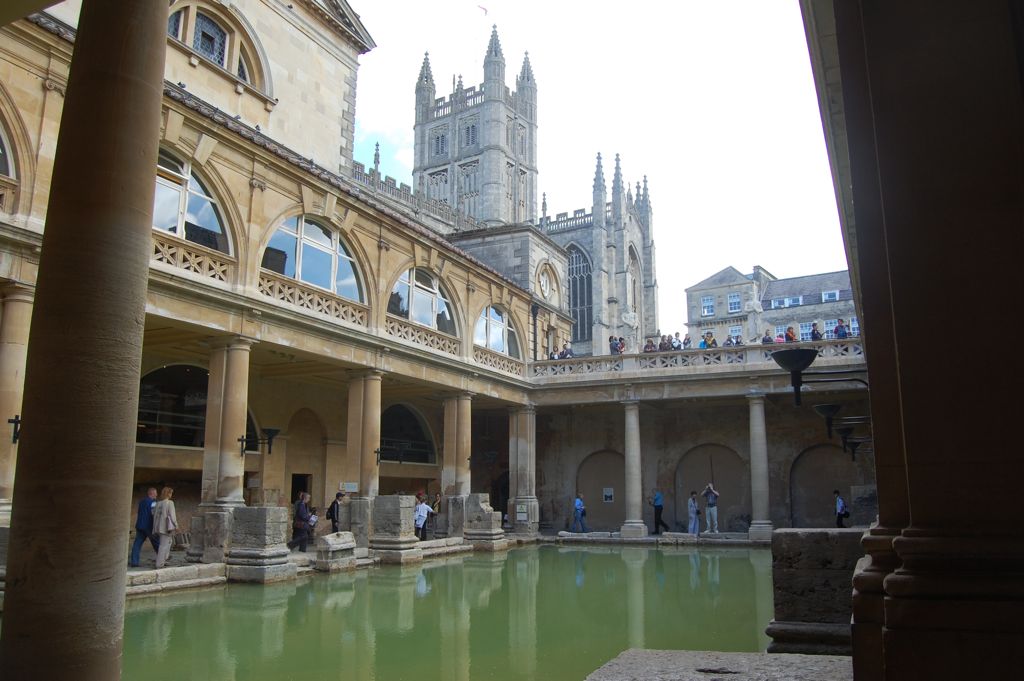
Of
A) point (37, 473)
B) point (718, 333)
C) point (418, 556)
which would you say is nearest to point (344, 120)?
point (418, 556)

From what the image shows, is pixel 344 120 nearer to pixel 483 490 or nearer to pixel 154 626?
pixel 483 490

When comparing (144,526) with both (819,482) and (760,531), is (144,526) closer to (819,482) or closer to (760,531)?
(760,531)

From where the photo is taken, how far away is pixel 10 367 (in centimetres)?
1303

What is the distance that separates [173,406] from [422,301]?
7197mm

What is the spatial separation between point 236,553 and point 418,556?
4.82 m

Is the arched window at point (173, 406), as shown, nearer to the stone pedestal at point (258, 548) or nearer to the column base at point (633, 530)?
the stone pedestal at point (258, 548)

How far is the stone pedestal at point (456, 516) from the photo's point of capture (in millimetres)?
23062

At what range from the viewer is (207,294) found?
53.4ft

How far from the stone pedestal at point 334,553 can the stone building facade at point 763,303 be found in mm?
46702

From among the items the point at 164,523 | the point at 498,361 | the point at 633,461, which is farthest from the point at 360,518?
the point at 633,461

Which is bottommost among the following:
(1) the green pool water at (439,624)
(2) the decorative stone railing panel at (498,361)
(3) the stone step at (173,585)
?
(1) the green pool water at (439,624)

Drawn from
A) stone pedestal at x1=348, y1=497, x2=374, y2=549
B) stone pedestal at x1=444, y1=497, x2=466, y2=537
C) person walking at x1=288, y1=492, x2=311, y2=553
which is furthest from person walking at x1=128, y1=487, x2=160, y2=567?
stone pedestal at x1=444, y1=497, x2=466, y2=537

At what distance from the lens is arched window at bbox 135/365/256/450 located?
1975cm

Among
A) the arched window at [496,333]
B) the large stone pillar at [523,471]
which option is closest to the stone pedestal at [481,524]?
the large stone pillar at [523,471]
